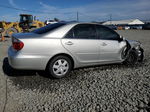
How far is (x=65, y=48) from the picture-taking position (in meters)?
3.83

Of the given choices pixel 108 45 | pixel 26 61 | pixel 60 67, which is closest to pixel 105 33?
pixel 108 45

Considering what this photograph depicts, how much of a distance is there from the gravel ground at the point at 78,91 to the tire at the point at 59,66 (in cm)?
17

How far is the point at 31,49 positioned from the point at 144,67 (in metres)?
3.85

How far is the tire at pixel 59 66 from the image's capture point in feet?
12.5

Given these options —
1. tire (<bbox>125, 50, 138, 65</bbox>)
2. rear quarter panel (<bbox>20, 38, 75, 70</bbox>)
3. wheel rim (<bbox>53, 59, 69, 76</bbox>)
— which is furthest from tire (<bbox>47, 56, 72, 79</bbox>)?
tire (<bbox>125, 50, 138, 65</bbox>)

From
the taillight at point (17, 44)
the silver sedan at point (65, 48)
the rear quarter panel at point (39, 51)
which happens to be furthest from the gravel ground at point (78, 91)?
the taillight at point (17, 44)

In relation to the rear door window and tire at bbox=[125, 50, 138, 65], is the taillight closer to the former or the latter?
the rear door window

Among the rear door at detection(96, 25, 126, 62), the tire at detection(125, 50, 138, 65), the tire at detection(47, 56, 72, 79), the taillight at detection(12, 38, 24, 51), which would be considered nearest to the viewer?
the taillight at detection(12, 38, 24, 51)

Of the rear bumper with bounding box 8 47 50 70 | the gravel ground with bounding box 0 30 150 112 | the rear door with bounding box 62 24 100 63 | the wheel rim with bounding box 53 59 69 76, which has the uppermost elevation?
the rear door with bounding box 62 24 100 63

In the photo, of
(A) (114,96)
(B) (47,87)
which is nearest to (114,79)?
(A) (114,96)

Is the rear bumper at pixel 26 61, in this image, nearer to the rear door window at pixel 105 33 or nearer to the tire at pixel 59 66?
the tire at pixel 59 66

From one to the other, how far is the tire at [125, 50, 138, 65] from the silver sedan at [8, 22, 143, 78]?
317 mm

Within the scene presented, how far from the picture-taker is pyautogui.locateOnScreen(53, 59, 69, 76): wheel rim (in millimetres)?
3900

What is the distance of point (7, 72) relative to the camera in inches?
177
